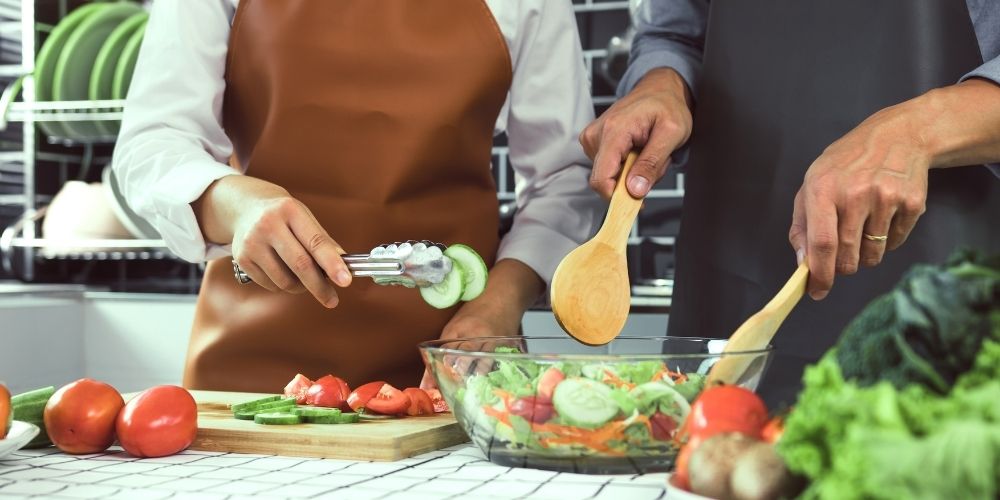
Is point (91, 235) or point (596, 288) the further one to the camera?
point (91, 235)

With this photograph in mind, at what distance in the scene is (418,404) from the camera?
1.11m

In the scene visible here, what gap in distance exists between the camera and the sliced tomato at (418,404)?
3.64ft

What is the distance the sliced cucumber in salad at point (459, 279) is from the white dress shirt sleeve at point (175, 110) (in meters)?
0.42

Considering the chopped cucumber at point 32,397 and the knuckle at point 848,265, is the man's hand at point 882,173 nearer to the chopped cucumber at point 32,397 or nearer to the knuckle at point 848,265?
the knuckle at point 848,265

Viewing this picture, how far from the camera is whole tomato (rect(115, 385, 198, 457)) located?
93 centimetres

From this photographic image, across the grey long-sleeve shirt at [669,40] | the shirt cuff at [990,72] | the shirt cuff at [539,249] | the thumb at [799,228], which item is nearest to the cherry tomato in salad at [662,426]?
the thumb at [799,228]

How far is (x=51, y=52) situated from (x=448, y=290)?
2.08 m

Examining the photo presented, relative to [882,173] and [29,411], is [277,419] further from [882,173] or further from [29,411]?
[882,173]

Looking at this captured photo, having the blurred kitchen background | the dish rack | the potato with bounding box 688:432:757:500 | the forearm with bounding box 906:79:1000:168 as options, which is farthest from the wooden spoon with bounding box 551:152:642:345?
the dish rack

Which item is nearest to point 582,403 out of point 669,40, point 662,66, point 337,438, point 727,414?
point 727,414

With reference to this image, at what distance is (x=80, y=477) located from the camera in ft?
2.78

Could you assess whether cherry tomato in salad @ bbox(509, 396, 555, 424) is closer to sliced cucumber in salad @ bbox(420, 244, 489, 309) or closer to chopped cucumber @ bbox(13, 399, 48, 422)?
sliced cucumber in salad @ bbox(420, 244, 489, 309)

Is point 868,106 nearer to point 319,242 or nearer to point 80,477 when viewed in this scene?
point 319,242

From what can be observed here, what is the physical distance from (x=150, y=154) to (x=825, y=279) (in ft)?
2.95
